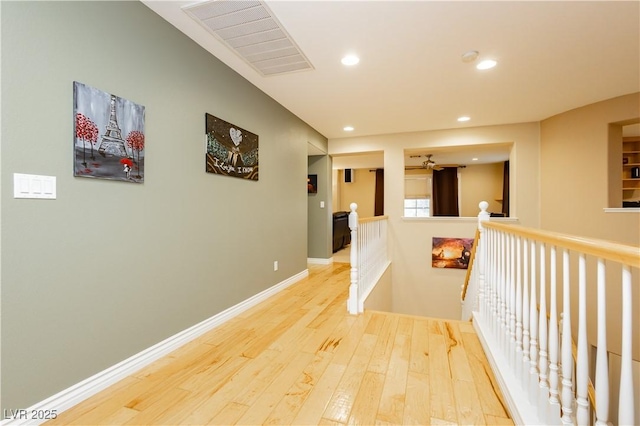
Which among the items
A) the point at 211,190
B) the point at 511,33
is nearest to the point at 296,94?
the point at 211,190

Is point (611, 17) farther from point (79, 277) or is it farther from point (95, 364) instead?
point (95, 364)

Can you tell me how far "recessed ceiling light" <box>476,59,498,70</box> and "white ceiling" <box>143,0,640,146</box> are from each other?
2.2 inches

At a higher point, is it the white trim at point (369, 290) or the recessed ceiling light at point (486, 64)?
the recessed ceiling light at point (486, 64)

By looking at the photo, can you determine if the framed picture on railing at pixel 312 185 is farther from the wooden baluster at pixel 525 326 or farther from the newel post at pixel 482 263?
the wooden baluster at pixel 525 326

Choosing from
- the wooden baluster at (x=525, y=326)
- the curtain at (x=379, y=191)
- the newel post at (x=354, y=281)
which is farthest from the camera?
the curtain at (x=379, y=191)

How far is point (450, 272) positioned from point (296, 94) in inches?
153

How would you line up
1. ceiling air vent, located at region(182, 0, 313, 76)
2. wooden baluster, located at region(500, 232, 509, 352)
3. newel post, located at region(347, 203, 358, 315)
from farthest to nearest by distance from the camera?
newel post, located at region(347, 203, 358, 315) → ceiling air vent, located at region(182, 0, 313, 76) → wooden baluster, located at region(500, 232, 509, 352)

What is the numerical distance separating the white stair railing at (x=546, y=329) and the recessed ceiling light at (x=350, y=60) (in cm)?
184

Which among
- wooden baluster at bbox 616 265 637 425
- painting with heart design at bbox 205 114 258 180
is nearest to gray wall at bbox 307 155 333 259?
painting with heart design at bbox 205 114 258 180

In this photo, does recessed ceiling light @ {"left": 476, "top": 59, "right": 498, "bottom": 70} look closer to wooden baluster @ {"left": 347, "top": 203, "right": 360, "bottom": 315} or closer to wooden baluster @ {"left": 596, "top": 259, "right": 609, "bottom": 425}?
wooden baluster @ {"left": 347, "top": 203, "right": 360, "bottom": 315}

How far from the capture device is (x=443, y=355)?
2086mm

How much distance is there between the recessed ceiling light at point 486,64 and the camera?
2646 mm

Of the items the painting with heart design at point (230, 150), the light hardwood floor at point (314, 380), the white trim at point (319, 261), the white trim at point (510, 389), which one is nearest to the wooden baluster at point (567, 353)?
the white trim at point (510, 389)

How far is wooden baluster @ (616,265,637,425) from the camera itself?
74 cm
